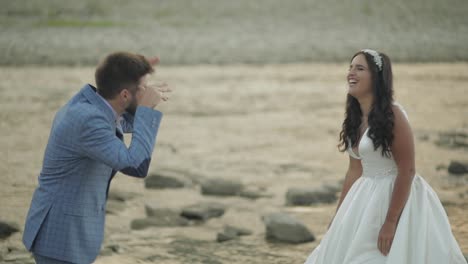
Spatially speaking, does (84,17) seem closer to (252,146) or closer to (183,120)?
(183,120)

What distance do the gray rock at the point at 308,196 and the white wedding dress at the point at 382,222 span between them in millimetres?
4246

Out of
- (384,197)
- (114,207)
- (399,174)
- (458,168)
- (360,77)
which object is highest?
(360,77)

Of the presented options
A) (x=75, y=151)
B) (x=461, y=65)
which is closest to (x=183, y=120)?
(x=461, y=65)

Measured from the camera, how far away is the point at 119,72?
3801mm

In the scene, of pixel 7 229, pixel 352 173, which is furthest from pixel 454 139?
pixel 352 173

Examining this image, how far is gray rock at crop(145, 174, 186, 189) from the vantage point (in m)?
9.52

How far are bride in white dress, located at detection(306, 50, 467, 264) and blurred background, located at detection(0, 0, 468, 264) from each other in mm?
2404

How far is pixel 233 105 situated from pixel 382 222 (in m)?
11.2

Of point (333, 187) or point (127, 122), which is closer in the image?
point (127, 122)

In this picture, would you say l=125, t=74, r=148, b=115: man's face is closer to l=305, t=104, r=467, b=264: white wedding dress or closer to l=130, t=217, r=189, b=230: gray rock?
l=305, t=104, r=467, b=264: white wedding dress

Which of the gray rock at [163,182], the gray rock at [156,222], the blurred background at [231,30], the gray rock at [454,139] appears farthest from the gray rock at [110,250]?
the blurred background at [231,30]

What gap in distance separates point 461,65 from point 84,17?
28.1ft

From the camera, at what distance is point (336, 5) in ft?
78.9

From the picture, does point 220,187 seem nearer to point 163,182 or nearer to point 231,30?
point 163,182
